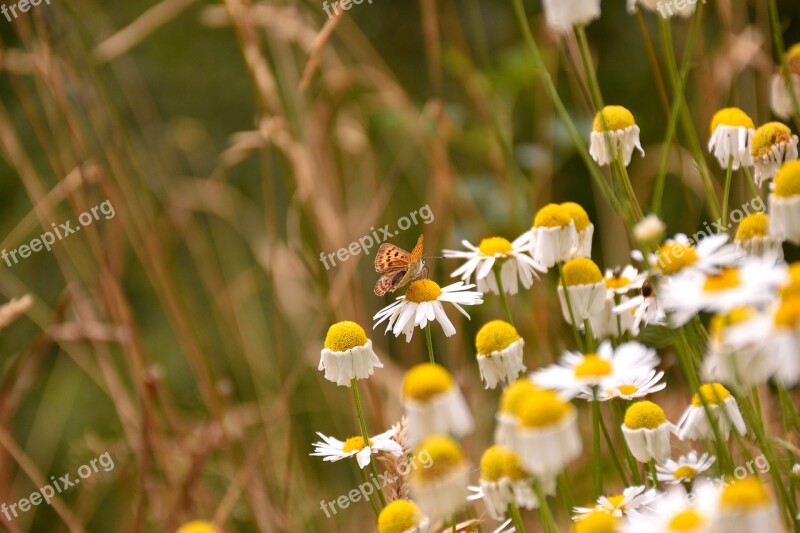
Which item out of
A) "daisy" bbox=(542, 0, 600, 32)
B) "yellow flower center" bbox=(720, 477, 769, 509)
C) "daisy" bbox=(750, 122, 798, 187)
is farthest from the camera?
"daisy" bbox=(750, 122, 798, 187)

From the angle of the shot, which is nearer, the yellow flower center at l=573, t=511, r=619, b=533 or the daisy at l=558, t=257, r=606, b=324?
the yellow flower center at l=573, t=511, r=619, b=533

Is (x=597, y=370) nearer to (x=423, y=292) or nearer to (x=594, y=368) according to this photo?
(x=594, y=368)

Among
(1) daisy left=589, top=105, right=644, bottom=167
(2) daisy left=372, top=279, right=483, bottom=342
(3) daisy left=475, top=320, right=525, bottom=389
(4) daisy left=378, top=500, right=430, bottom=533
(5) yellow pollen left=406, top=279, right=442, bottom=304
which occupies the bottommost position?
(4) daisy left=378, top=500, right=430, bottom=533

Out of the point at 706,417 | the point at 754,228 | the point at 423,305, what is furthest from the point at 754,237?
the point at 423,305

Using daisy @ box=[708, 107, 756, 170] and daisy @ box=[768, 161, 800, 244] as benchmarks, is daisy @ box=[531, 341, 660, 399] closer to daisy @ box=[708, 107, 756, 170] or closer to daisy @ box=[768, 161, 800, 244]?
daisy @ box=[768, 161, 800, 244]

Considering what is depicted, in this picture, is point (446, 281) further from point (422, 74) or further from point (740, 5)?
point (422, 74)

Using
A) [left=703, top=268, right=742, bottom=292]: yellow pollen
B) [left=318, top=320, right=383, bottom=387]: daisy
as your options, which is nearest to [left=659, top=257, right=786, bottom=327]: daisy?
[left=703, top=268, right=742, bottom=292]: yellow pollen

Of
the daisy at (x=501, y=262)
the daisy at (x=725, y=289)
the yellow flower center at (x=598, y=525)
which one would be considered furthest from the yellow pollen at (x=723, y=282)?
the daisy at (x=501, y=262)
